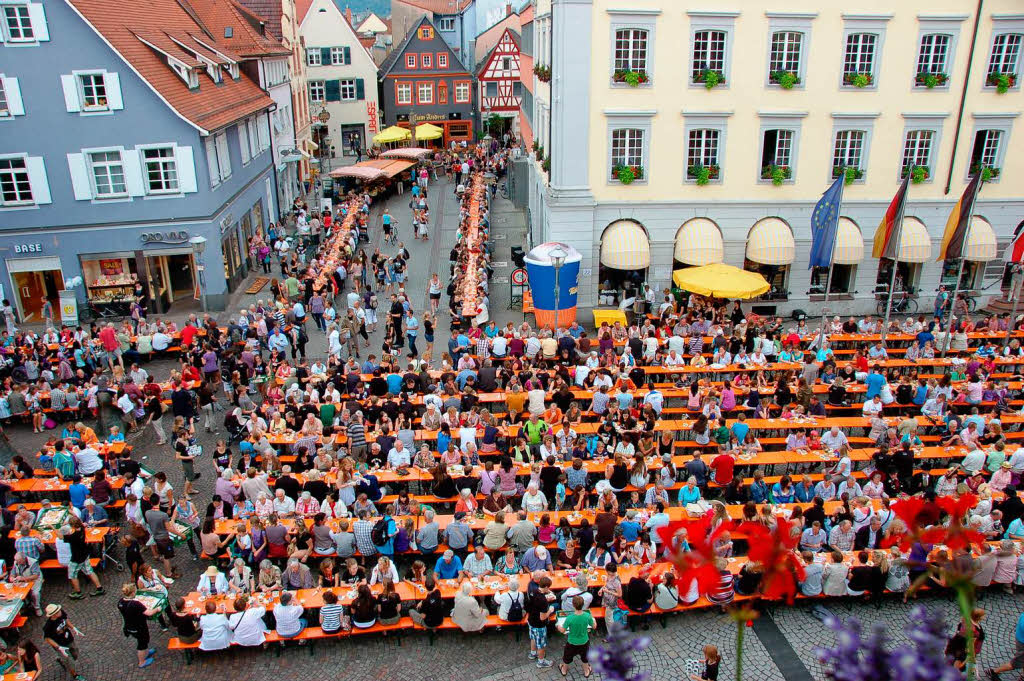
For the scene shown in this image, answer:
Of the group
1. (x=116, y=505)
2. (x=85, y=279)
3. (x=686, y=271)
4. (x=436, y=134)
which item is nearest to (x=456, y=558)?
(x=116, y=505)

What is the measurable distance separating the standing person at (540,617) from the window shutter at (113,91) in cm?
2383

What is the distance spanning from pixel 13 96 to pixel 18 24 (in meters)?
2.35

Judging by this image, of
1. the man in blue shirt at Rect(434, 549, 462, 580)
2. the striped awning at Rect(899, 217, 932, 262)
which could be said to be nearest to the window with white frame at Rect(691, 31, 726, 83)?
the striped awning at Rect(899, 217, 932, 262)

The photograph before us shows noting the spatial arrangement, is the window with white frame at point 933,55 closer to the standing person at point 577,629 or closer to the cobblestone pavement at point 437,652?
the cobblestone pavement at point 437,652

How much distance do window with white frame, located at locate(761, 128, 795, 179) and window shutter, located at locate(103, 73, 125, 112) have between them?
22620mm

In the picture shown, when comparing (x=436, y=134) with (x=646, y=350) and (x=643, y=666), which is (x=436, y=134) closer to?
(x=646, y=350)

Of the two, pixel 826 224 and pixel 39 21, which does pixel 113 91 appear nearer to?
pixel 39 21

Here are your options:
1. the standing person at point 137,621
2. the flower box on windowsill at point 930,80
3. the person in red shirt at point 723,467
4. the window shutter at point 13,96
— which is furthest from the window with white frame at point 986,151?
the window shutter at point 13,96

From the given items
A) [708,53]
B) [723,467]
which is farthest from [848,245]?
[723,467]

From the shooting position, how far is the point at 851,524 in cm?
1416

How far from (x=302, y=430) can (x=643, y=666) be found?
9320mm

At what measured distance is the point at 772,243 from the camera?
2767 cm

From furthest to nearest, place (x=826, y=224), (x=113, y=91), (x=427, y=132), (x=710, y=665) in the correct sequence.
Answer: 1. (x=427, y=132)
2. (x=113, y=91)
3. (x=826, y=224)
4. (x=710, y=665)

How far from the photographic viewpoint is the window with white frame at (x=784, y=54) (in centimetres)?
2625
